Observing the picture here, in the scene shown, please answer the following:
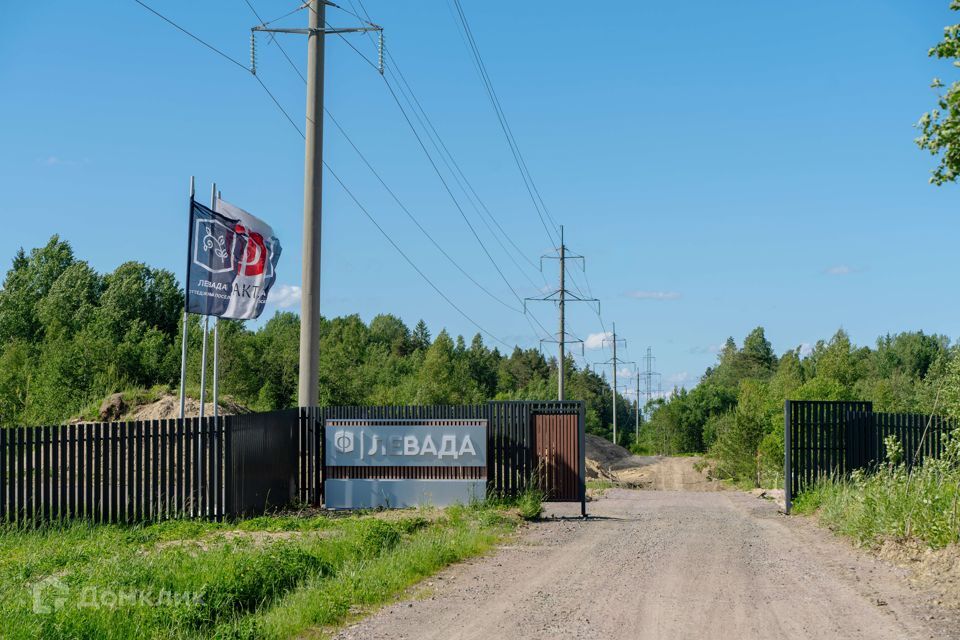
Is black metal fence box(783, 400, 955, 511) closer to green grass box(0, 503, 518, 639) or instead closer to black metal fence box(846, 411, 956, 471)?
black metal fence box(846, 411, 956, 471)

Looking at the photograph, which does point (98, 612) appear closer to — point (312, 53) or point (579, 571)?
point (579, 571)

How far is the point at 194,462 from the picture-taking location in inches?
622

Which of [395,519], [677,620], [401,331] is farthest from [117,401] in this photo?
[401,331]

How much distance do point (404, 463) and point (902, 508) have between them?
30.2 feet

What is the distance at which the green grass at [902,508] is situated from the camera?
11.9 metres

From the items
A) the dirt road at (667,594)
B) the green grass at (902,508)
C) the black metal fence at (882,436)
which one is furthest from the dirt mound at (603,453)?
the dirt road at (667,594)

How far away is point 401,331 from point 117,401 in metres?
101

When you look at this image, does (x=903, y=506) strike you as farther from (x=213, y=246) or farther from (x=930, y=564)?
(x=213, y=246)

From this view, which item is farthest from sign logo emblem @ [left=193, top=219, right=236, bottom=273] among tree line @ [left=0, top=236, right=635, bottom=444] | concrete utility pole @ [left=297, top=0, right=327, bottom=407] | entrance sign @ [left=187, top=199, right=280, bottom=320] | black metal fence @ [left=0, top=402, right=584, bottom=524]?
tree line @ [left=0, top=236, right=635, bottom=444]

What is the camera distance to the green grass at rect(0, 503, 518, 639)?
798 cm

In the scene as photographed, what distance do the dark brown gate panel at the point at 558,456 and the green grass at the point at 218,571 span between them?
264cm

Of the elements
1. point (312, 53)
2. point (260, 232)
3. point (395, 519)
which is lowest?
point (395, 519)

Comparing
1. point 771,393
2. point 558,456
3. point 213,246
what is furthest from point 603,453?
point 213,246

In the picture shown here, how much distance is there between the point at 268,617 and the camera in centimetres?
859
